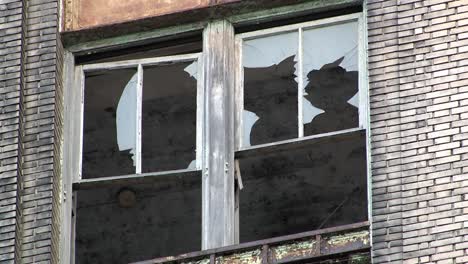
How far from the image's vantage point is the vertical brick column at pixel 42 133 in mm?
15234

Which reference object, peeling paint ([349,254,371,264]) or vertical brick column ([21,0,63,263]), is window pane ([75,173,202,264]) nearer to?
vertical brick column ([21,0,63,263])

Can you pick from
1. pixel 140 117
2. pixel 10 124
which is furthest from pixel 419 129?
pixel 10 124

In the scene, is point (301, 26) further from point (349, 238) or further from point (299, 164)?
point (299, 164)

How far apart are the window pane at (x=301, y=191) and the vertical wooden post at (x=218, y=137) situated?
296 inches

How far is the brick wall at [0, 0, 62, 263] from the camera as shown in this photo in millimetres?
15219

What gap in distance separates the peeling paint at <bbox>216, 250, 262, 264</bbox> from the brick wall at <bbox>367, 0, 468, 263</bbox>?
98cm

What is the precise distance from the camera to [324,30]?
15664 millimetres

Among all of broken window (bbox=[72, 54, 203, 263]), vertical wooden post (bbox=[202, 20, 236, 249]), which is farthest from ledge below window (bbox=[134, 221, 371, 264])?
broken window (bbox=[72, 54, 203, 263])

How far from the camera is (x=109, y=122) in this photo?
67.5 feet

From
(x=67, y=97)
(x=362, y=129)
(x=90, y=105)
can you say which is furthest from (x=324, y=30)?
(x=90, y=105)

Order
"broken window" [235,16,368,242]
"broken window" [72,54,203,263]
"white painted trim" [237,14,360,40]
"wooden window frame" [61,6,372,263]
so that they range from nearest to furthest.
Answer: "wooden window frame" [61,6,372,263] → "white painted trim" [237,14,360,40] → "broken window" [235,16,368,242] → "broken window" [72,54,203,263]

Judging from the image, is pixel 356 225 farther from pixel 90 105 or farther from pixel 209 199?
pixel 90 105

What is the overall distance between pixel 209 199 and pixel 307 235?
963mm

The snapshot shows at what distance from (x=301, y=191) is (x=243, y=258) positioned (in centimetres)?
898
